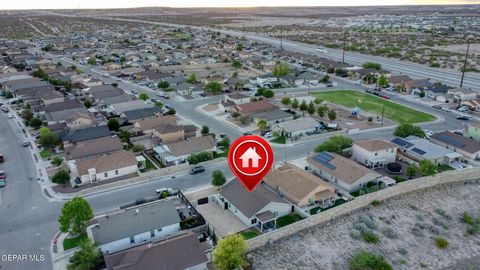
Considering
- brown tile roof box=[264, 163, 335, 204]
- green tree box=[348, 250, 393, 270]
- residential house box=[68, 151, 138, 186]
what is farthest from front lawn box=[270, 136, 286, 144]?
green tree box=[348, 250, 393, 270]

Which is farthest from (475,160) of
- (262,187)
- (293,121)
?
(262,187)

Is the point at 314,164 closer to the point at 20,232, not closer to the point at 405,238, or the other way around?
the point at 405,238

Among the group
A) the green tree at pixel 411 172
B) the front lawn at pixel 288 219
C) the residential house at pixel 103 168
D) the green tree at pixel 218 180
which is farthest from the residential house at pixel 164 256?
the green tree at pixel 411 172

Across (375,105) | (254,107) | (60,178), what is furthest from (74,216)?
(375,105)

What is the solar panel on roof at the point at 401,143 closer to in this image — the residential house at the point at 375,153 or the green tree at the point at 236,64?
the residential house at the point at 375,153

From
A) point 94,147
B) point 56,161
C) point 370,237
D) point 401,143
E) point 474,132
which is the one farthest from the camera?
point 474,132

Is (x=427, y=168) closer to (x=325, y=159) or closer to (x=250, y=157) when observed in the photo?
(x=325, y=159)
